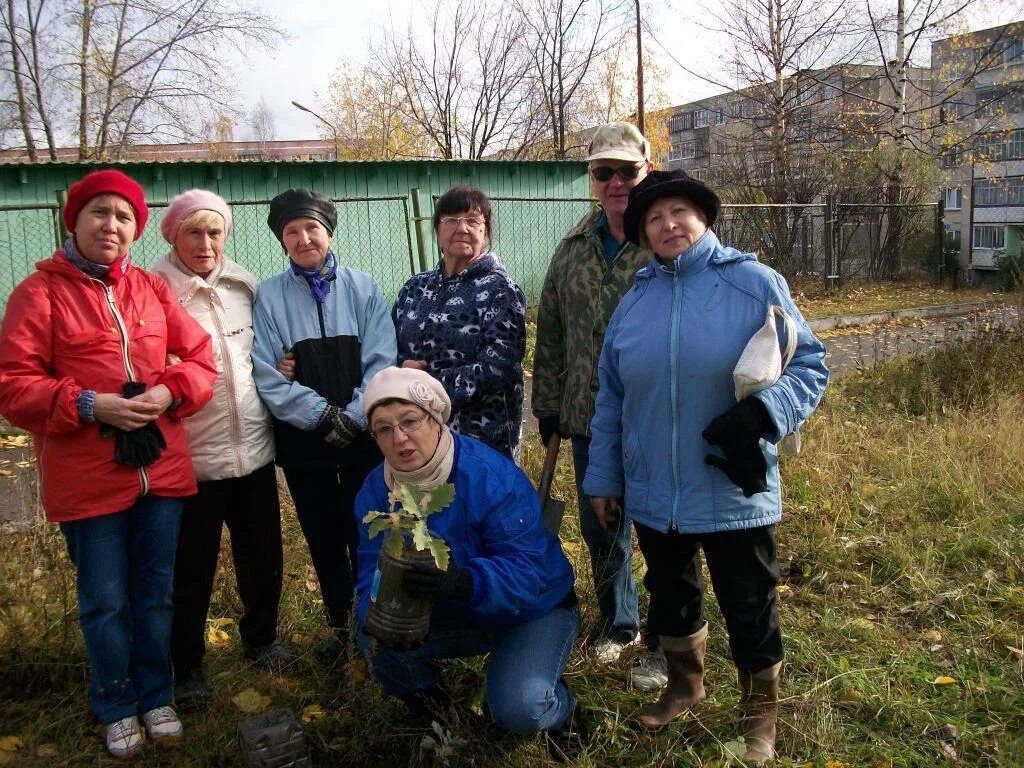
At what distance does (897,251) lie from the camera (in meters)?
18.5

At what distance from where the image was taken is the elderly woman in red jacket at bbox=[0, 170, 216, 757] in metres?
2.49

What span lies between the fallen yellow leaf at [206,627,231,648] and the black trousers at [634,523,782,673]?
195cm

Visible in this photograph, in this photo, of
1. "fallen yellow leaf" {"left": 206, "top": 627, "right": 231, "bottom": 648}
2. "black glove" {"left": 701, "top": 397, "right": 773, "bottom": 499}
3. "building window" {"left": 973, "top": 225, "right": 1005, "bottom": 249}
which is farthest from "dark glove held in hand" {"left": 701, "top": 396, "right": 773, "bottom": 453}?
"building window" {"left": 973, "top": 225, "right": 1005, "bottom": 249}

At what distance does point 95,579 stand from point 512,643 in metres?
1.35

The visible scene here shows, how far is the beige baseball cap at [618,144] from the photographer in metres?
2.95

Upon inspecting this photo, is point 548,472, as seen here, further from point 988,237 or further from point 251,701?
point 988,237

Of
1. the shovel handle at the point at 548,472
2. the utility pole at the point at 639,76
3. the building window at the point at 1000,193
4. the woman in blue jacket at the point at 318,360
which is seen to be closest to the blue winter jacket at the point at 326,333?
the woman in blue jacket at the point at 318,360

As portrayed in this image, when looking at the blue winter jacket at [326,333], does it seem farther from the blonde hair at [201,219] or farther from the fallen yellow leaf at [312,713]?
the fallen yellow leaf at [312,713]

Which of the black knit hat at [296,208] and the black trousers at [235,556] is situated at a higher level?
the black knit hat at [296,208]

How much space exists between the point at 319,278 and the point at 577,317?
1.01 meters

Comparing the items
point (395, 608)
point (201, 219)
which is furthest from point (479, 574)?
point (201, 219)

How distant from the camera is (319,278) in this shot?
3.13 meters

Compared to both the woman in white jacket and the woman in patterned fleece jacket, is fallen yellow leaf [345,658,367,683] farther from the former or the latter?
the woman in patterned fleece jacket

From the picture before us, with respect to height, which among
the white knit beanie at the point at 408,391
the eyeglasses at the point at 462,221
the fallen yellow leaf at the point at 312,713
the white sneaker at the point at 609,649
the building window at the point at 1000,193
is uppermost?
the building window at the point at 1000,193
